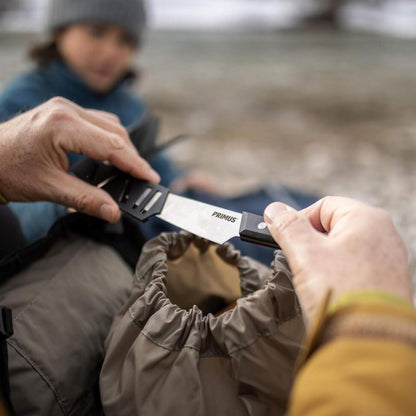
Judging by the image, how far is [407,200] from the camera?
1.49m

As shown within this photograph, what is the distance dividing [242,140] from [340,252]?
204 cm

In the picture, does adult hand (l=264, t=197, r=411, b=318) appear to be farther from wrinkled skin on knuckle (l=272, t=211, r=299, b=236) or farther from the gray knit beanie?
the gray knit beanie

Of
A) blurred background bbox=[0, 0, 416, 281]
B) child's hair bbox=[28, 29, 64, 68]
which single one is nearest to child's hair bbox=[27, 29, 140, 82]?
child's hair bbox=[28, 29, 64, 68]

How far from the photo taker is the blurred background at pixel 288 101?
1.90 meters

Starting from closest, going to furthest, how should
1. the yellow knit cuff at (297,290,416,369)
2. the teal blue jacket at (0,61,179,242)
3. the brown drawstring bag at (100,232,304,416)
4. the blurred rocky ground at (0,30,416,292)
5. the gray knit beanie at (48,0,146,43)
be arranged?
the yellow knit cuff at (297,290,416,369)
the brown drawstring bag at (100,232,304,416)
the teal blue jacket at (0,61,179,242)
the gray knit beanie at (48,0,146,43)
the blurred rocky ground at (0,30,416,292)

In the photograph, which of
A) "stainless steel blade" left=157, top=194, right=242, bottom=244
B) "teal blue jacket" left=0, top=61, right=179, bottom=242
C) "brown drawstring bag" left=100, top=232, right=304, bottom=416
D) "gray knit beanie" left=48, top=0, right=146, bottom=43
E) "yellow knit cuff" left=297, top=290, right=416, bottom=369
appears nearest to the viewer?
"yellow knit cuff" left=297, top=290, right=416, bottom=369

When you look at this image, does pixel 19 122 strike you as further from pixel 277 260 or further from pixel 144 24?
pixel 144 24

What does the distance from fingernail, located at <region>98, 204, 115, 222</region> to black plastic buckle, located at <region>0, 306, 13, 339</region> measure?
0.70ft

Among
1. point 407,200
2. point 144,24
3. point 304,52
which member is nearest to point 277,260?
point 407,200

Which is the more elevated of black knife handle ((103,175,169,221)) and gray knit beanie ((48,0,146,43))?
gray knit beanie ((48,0,146,43))

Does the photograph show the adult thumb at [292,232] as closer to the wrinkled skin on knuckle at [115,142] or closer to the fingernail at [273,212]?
the fingernail at [273,212]

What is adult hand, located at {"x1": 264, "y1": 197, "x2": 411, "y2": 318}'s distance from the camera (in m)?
0.38

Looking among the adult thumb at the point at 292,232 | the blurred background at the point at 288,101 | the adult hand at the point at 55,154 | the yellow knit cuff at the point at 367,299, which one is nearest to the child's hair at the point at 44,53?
the blurred background at the point at 288,101

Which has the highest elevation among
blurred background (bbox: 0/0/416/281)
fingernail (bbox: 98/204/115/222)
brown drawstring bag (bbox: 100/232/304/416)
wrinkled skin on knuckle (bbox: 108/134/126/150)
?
wrinkled skin on knuckle (bbox: 108/134/126/150)
